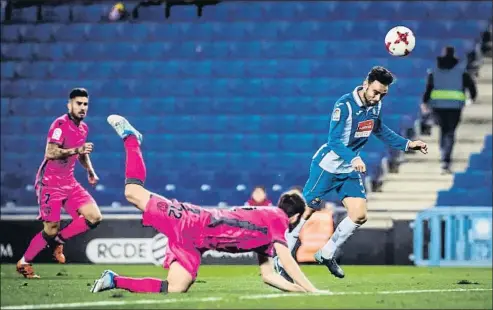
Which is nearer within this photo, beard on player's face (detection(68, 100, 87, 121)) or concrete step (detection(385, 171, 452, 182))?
beard on player's face (detection(68, 100, 87, 121))

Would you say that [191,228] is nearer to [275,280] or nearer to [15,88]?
[275,280]

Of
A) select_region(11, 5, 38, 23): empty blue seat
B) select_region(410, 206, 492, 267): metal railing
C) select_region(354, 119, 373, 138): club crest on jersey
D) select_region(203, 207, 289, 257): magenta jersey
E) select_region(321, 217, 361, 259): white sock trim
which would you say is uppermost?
select_region(11, 5, 38, 23): empty blue seat

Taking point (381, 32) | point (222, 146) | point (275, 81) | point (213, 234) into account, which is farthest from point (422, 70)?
point (213, 234)

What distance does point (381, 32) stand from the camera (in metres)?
17.5

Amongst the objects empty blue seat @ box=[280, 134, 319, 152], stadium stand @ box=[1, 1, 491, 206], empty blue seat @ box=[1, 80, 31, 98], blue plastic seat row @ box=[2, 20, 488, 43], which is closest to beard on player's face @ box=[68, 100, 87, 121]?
stadium stand @ box=[1, 1, 491, 206]

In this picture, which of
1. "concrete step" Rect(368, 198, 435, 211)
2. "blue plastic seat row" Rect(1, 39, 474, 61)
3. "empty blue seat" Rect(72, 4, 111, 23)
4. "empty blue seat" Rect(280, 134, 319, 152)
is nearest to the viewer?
"concrete step" Rect(368, 198, 435, 211)

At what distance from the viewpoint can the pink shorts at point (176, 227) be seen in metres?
7.47

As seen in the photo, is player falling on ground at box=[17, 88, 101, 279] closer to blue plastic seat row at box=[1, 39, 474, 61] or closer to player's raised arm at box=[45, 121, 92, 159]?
player's raised arm at box=[45, 121, 92, 159]

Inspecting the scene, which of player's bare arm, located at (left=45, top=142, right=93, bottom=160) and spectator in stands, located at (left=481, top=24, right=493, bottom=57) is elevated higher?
spectator in stands, located at (left=481, top=24, right=493, bottom=57)

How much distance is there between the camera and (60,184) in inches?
436

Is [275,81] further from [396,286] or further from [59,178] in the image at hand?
[396,286]

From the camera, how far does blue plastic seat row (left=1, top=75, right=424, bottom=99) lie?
671 inches

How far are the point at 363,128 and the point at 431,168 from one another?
725 centimetres

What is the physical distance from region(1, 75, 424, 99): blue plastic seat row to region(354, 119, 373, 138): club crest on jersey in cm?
755
